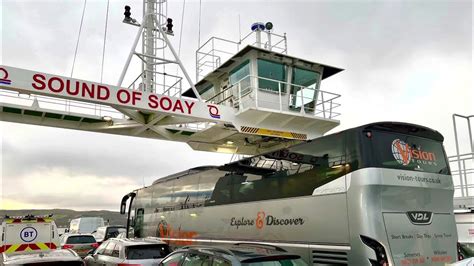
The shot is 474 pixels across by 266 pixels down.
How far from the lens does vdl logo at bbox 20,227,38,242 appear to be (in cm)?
1568

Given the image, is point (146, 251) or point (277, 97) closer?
point (146, 251)

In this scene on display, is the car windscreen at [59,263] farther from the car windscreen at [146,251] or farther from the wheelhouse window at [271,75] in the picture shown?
the wheelhouse window at [271,75]

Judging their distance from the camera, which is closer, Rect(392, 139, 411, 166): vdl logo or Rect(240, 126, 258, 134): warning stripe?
Rect(392, 139, 411, 166): vdl logo

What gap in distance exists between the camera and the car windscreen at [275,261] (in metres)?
5.83

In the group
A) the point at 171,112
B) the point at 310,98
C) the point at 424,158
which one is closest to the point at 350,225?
the point at 424,158

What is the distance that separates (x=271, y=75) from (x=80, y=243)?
12.6 m

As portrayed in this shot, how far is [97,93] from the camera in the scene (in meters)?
12.8

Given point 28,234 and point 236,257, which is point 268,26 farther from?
point 236,257

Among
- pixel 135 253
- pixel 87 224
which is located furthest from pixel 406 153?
pixel 87 224

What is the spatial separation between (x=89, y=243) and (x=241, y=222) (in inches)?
520

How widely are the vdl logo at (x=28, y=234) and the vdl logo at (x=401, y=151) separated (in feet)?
45.9

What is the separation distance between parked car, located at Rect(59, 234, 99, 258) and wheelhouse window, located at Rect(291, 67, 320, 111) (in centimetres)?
1213

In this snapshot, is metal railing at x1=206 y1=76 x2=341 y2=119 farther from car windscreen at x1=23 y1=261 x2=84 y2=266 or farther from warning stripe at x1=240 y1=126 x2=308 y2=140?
car windscreen at x1=23 y1=261 x2=84 y2=266

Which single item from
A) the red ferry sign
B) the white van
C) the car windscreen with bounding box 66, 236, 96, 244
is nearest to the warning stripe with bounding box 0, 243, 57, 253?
the car windscreen with bounding box 66, 236, 96, 244
